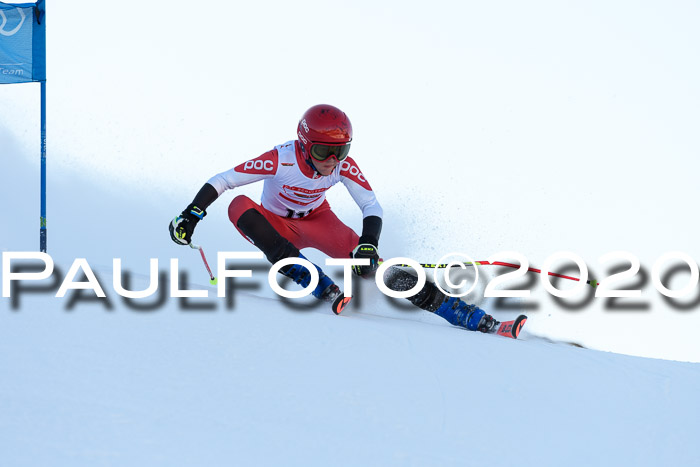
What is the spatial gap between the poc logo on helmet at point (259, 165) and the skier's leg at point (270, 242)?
22 centimetres

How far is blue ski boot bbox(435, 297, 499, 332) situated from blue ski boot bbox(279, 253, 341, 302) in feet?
2.34

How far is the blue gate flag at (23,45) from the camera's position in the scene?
6.02 m

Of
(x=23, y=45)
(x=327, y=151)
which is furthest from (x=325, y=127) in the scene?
(x=23, y=45)

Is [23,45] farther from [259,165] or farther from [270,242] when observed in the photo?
[270,242]

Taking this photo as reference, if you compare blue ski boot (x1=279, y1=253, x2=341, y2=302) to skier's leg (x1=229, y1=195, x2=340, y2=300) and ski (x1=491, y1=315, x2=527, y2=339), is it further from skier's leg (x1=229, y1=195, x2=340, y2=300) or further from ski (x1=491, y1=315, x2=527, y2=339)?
ski (x1=491, y1=315, x2=527, y2=339)

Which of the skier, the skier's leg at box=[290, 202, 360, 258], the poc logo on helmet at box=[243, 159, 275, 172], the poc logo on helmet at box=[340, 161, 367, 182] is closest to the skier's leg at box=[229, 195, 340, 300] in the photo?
the skier

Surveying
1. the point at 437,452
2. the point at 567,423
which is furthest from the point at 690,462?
the point at 437,452

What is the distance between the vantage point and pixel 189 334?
2.61 m

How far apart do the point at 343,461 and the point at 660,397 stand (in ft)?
5.01

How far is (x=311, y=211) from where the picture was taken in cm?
471

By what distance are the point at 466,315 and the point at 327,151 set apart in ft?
4.65

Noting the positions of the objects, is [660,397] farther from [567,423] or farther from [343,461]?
[343,461]

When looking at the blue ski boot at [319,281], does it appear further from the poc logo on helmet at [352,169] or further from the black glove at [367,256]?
the poc logo on helmet at [352,169]

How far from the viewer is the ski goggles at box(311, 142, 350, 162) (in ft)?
13.4
